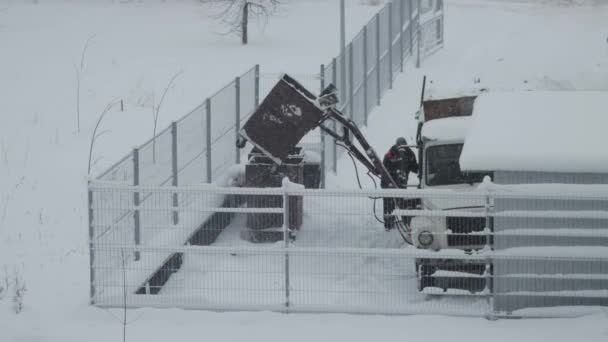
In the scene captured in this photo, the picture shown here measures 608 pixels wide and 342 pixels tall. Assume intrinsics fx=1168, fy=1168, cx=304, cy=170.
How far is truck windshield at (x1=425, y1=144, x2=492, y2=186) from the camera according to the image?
50.9 feet

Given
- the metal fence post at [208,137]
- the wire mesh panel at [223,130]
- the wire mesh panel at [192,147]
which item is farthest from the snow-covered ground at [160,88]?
the wire mesh panel at [223,130]

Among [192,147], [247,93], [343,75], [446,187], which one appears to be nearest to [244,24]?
[343,75]

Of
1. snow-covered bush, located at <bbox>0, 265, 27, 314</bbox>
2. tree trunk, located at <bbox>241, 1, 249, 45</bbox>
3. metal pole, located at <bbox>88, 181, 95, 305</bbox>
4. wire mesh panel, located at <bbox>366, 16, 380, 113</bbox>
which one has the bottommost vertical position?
snow-covered bush, located at <bbox>0, 265, 27, 314</bbox>

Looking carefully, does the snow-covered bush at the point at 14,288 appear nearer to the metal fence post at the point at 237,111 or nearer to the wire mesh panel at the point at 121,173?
the wire mesh panel at the point at 121,173

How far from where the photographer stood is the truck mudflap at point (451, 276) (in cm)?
1320

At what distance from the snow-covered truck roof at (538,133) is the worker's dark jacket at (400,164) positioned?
7.84 feet

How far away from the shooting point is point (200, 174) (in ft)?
58.3

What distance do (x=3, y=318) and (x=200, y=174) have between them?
5393mm

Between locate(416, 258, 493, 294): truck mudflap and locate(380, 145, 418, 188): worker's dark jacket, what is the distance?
3.52 m

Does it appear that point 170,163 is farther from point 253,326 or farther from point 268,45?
point 268,45

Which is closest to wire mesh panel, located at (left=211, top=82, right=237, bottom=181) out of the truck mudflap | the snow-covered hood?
the snow-covered hood

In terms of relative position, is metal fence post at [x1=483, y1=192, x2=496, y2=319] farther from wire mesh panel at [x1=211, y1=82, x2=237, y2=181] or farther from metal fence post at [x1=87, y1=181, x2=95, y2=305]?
wire mesh panel at [x1=211, y1=82, x2=237, y2=181]

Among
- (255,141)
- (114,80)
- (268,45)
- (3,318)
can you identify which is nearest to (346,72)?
(255,141)

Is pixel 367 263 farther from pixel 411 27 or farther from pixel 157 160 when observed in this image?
pixel 411 27
